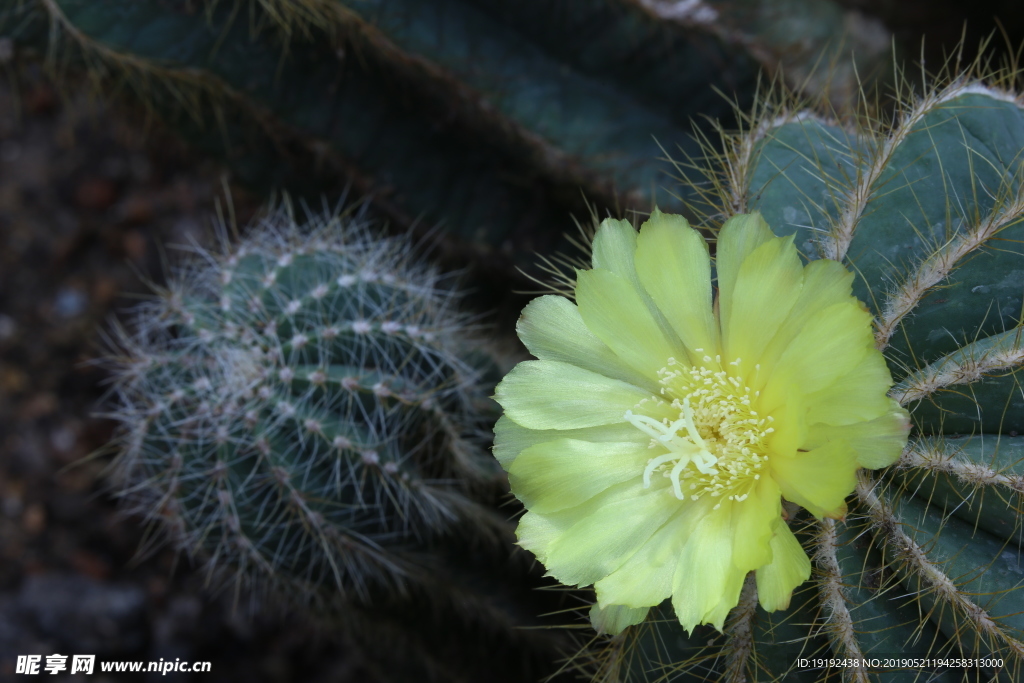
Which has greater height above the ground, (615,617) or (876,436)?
(876,436)

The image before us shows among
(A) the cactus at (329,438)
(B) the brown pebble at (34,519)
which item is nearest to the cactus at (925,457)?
(A) the cactus at (329,438)

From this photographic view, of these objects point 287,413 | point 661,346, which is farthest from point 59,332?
point 661,346

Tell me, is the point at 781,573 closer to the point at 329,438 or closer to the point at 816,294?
the point at 816,294

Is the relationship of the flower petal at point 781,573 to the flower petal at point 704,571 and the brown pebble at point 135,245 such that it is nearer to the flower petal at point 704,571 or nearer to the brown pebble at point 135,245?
the flower petal at point 704,571

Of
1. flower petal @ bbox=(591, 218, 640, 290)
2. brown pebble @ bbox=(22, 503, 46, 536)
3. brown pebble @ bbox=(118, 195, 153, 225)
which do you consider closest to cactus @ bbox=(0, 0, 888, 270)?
brown pebble @ bbox=(118, 195, 153, 225)

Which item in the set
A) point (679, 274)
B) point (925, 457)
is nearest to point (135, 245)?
point (679, 274)

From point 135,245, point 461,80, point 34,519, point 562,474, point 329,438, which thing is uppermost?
point 461,80
